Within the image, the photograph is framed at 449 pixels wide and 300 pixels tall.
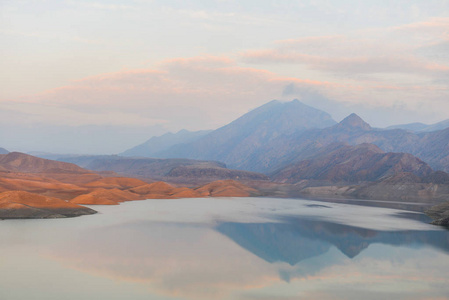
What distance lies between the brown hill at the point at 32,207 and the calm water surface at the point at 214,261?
4048 millimetres

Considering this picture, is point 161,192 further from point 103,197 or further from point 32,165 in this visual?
point 32,165

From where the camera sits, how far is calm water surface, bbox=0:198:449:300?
23.3 meters

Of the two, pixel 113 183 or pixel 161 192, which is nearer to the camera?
pixel 161 192

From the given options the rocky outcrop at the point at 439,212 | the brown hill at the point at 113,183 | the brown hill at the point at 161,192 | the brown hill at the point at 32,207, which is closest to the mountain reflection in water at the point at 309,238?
the rocky outcrop at the point at 439,212

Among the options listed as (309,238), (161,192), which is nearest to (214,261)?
(309,238)

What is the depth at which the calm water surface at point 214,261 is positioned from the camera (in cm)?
2327

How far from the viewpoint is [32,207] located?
55375mm

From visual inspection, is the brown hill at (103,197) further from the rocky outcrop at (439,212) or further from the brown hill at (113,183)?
the rocky outcrop at (439,212)

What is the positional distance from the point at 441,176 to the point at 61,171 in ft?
458

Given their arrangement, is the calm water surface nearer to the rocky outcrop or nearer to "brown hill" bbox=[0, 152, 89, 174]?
the rocky outcrop

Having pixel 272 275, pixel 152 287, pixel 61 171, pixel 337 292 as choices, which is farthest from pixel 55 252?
pixel 61 171

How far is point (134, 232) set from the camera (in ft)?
145

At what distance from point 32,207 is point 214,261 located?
34776 millimetres

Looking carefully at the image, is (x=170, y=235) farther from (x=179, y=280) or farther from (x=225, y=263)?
(x=179, y=280)
